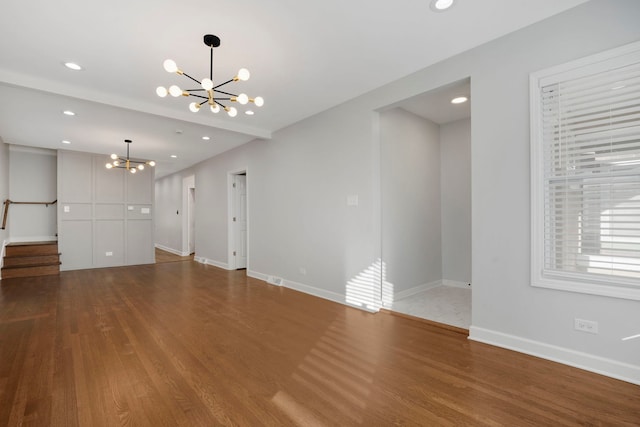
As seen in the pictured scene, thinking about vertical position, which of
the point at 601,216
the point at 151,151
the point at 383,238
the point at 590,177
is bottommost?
the point at 383,238

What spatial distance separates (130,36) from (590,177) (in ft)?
13.4

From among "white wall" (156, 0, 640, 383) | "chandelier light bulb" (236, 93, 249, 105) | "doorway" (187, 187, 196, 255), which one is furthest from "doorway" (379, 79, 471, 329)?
"doorway" (187, 187, 196, 255)

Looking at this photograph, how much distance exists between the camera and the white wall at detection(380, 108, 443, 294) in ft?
13.6

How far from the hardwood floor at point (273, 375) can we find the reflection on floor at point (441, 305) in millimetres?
286

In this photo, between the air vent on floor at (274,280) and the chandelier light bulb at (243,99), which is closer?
the chandelier light bulb at (243,99)

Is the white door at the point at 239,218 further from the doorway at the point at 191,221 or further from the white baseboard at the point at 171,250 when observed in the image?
the white baseboard at the point at 171,250

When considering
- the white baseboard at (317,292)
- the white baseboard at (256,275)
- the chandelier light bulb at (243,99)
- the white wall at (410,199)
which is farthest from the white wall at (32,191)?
the white wall at (410,199)

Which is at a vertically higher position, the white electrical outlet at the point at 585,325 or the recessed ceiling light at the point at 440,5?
the recessed ceiling light at the point at 440,5

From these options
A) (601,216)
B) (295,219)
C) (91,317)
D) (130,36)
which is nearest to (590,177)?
(601,216)

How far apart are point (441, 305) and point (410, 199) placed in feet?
5.22

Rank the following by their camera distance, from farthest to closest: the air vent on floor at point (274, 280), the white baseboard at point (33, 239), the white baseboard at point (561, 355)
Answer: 1. the white baseboard at point (33, 239)
2. the air vent on floor at point (274, 280)
3. the white baseboard at point (561, 355)

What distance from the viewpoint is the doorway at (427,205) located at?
13.3 ft

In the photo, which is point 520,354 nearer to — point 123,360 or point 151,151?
point 123,360

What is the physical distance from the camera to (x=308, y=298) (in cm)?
446
